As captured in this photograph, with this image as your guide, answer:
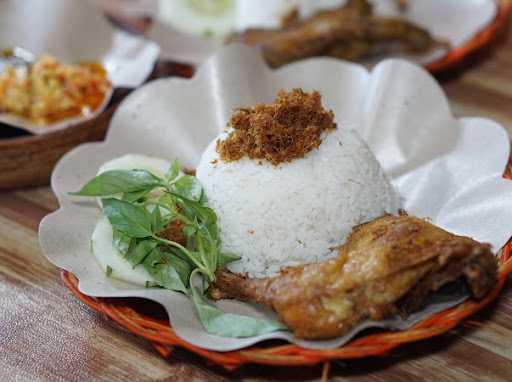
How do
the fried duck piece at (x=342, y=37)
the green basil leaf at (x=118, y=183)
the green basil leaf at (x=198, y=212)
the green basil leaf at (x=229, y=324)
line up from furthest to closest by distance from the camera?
1. the fried duck piece at (x=342, y=37)
2. the green basil leaf at (x=118, y=183)
3. the green basil leaf at (x=198, y=212)
4. the green basil leaf at (x=229, y=324)

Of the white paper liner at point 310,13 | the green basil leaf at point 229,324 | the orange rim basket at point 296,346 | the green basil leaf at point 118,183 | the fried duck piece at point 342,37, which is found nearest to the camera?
the orange rim basket at point 296,346

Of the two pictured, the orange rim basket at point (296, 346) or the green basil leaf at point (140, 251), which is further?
the green basil leaf at point (140, 251)

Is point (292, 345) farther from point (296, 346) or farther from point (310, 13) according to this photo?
point (310, 13)

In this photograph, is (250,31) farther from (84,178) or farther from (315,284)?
(315,284)

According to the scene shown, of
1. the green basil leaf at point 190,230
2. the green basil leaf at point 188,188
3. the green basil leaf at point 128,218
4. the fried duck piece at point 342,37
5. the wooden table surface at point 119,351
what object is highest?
the fried duck piece at point 342,37

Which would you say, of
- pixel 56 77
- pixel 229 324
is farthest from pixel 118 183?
pixel 56 77

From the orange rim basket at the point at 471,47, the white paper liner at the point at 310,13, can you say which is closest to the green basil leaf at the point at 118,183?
the white paper liner at the point at 310,13

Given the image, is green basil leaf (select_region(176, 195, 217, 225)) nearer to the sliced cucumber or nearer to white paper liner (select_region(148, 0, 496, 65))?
the sliced cucumber

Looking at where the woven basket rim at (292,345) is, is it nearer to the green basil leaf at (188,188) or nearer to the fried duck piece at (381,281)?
the fried duck piece at (381,281)

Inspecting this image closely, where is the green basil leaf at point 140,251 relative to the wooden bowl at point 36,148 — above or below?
above
